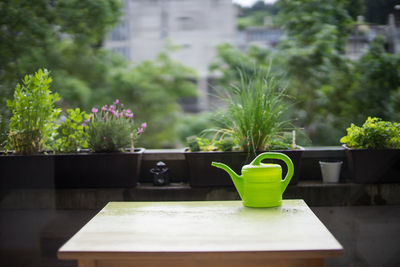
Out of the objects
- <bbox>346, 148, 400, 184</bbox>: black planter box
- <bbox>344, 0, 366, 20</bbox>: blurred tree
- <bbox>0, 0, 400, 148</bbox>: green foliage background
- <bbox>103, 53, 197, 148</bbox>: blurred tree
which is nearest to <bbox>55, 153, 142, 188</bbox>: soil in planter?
<bbox>0, 0, 400, 148</bbox>: green foliage background

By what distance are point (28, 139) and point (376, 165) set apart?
2025 mm

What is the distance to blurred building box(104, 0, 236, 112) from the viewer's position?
748 centimetres

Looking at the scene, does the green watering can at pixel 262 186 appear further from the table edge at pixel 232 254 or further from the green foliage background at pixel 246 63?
the green foliage background at pixel 246 63

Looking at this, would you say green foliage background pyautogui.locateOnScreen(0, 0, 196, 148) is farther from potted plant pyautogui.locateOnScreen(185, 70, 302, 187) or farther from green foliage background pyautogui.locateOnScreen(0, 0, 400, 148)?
potted plant pyautogui.locateOnScreen(185, 70, 302, 187)

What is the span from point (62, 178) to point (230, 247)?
4.81ft

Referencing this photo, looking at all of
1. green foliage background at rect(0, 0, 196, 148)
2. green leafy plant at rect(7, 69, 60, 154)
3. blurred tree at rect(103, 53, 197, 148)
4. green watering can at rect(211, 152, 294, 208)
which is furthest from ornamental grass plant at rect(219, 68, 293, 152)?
blurred tree at rect(103, 53, 197, 148)

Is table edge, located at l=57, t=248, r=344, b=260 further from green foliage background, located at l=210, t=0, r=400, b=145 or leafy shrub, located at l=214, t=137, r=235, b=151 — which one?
green foliage background, located at l=210, t=0, r=400, b=145

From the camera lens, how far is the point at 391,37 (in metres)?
3.65

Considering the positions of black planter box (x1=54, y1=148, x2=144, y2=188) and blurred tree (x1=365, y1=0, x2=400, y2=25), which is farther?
blurred tree (x1=365, y1=0, x2=400, y2=25)

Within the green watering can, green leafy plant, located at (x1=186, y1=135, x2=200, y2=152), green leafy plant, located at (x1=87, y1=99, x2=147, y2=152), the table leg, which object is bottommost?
the table leg

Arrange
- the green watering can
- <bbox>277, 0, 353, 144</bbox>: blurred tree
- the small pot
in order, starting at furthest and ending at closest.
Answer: <bbox>277, 0, 353, 144</bbox>: blurred tree
the small pot
the green watering can

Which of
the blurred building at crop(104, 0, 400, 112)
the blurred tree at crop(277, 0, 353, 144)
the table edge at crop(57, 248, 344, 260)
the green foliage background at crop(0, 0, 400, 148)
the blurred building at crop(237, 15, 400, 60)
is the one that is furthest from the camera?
the blurred building at crop(104, 0, 400, 112)

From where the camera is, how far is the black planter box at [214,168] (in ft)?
7.37

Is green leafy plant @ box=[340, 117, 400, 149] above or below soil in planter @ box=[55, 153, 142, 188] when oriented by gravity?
above
